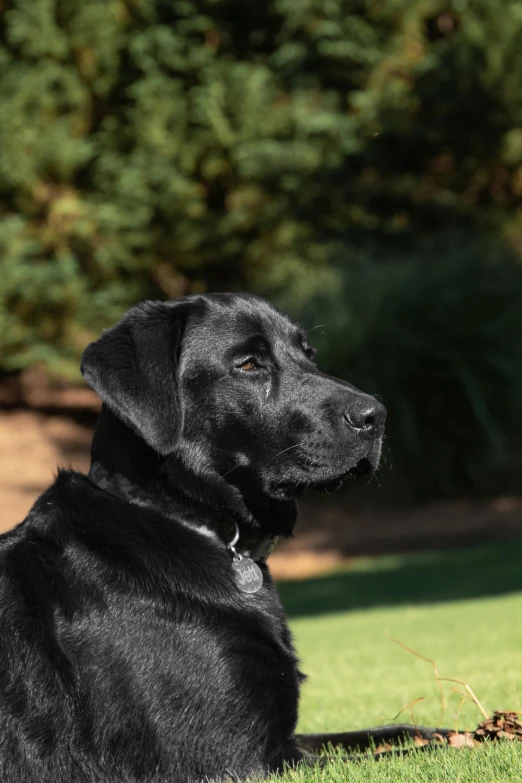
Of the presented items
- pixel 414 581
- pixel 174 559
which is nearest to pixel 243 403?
pixel 174 559

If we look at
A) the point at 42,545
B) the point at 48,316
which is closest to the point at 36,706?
the point at 42,545

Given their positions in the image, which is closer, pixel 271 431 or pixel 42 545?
pixel 42 545

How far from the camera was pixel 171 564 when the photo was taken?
2.96m

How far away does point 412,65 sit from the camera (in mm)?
18297

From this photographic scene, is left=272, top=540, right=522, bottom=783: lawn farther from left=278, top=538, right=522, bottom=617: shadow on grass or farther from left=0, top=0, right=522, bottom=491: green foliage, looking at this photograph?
left=0, top=0, right=522, bottom=491: green foliage

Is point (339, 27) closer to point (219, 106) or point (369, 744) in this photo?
point (219, 106)

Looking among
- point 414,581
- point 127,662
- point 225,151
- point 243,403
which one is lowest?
point 414,581

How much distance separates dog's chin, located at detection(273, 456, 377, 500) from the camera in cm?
336

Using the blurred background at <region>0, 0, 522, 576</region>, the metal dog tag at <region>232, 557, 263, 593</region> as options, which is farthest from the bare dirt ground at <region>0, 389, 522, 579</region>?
the metal dog tag at <region>232, 557, 263, 593</region>

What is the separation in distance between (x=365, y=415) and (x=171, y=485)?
2.25ft

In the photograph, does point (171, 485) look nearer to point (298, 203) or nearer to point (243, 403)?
point (243, 403)

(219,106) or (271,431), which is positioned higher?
(271,431)

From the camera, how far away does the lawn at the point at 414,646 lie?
277 centimetres

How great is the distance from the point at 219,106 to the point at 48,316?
5035 millimetres
